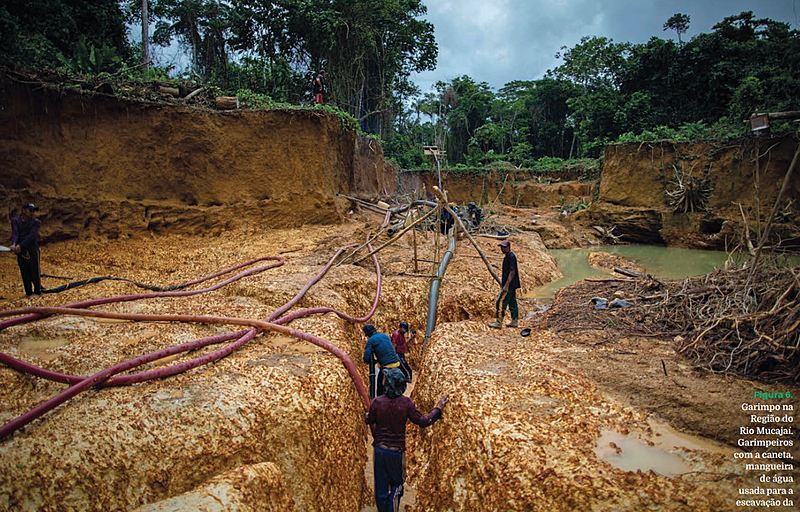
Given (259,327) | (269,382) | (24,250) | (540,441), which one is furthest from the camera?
A: (24,250)

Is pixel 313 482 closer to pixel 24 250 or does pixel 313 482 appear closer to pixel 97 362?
pixel 97 362

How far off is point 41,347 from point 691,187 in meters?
20.4

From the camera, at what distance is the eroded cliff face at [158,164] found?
8.23 metres

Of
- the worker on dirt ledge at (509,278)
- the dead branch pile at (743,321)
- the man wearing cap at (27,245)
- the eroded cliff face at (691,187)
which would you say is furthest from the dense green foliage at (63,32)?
the eroded cliff face at (691,187)

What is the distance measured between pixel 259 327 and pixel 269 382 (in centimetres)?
118

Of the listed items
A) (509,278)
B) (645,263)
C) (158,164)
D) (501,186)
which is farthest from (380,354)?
(501,186)

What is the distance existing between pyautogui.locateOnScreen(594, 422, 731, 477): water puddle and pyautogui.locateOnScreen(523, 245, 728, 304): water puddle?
217 inches

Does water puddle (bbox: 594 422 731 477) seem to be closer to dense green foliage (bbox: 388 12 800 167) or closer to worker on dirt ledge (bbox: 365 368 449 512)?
worker on dirt ledge (bbox: 365 368 449 512)

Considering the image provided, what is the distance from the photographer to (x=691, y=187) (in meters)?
16.5

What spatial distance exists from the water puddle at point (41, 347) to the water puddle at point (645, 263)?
26.6 feet

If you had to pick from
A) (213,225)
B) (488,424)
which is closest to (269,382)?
(488,424)

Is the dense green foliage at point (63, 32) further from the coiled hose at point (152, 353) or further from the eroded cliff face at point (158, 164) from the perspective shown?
the coiled hose at point (152, 353)

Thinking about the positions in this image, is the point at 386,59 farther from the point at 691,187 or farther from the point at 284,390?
the point at 284,390

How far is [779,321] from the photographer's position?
4207mm
